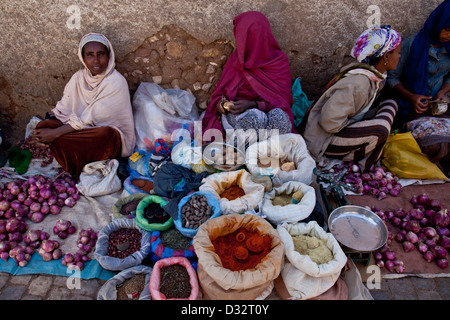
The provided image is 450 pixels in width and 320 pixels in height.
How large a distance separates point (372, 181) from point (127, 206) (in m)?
2.69

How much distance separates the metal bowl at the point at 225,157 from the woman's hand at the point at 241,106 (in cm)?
45

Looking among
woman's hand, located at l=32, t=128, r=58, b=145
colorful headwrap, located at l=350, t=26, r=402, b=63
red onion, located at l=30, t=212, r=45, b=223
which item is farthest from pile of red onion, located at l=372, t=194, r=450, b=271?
woman's hand, located at l=32, t=128, r=58, b=145

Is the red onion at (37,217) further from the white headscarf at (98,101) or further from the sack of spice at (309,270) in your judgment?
the sack of spice at (309,270)

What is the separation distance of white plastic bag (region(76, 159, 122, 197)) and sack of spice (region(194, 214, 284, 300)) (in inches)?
57.7

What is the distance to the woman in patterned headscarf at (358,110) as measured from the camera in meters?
3.20

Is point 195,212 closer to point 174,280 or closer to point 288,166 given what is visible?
point 174,280

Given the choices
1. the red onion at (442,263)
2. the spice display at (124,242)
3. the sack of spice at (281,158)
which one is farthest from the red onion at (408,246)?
the spice display at (124,242)

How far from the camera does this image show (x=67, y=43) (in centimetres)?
356

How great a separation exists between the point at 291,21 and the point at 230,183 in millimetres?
2133

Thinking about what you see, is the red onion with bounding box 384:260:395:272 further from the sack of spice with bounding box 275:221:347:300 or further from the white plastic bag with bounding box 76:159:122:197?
the white plastic bag with bounding box 76:159:122:197

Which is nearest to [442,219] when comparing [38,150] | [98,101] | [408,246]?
[408,246]

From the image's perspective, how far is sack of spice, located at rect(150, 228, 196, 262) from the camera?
2491 millimetres

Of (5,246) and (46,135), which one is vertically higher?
(46,135)

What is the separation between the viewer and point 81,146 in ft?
10.9
